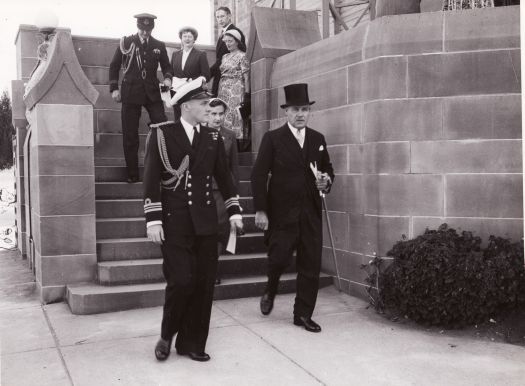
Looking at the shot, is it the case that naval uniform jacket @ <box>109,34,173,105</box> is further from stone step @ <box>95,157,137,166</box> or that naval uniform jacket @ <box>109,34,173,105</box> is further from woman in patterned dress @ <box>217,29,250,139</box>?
stone step @ <box>95,157,137,166</box>

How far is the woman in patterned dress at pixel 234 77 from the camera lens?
8945mm

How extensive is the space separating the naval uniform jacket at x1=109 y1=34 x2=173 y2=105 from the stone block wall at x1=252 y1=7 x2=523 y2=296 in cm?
295

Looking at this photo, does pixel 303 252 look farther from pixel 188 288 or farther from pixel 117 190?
pixel 117 190

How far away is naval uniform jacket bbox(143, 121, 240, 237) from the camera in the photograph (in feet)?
15.0

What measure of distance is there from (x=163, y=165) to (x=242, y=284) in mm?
2435

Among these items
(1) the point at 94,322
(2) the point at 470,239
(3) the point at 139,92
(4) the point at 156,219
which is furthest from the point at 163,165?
(3) the point at 139,92

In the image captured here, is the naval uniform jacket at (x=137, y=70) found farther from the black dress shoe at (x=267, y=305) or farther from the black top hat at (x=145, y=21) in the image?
the black dress shoe at (x=267, y=305)

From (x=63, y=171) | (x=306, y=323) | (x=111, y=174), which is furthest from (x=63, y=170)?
(x=306, y=323)

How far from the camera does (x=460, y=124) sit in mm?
6070

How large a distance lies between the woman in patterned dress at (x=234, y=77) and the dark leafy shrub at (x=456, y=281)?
405 cm

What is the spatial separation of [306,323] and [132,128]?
3.99 metres

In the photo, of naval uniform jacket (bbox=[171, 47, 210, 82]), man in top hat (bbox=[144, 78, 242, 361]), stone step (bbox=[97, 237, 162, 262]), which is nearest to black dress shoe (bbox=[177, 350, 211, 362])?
man in top hat (bbox=[144, 78, 242, 361])

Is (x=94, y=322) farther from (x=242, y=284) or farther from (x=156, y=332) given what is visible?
(x=242, y=284)

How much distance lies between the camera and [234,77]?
896cm
